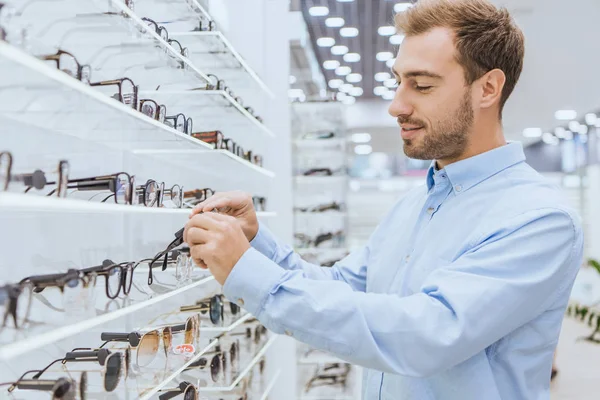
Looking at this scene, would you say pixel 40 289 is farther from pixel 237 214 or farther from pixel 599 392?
pixel 599 392

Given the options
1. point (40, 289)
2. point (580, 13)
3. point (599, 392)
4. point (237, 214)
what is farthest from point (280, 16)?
point (599, 392)

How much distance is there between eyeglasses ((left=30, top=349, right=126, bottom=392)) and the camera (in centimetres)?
158

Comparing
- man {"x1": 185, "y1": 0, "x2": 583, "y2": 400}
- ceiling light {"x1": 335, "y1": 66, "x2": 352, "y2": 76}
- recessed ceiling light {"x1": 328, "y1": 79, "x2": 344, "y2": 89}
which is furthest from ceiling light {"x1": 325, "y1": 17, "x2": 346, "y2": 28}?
man {"x1": 185, "y1": 0, "x2": 583, "y2": 400}

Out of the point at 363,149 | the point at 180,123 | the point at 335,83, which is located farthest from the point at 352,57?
the point at 180,123

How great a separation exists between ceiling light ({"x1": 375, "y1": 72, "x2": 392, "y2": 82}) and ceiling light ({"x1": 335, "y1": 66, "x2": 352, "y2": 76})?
55 cm

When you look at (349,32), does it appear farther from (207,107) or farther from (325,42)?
(207,107)

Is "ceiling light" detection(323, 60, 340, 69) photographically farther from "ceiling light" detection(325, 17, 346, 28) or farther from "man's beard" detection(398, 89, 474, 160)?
"man's beard" detection(398, 89, 474, 160)

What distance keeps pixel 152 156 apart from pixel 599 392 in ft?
19.8

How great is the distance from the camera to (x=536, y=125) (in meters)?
→ 15.1

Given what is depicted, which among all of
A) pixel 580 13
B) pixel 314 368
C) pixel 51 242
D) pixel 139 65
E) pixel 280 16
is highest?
pixel 580 13

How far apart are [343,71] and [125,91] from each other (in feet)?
32.9

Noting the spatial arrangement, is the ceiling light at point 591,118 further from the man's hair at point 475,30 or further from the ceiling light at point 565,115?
the man's hair at point 475,30

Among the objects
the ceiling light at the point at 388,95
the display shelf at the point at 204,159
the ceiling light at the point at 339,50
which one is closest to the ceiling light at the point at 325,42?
the ceiling light at the point at 339,50

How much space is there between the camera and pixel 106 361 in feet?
5.18
